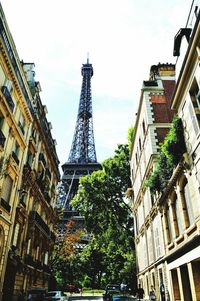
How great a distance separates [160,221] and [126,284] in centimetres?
1906

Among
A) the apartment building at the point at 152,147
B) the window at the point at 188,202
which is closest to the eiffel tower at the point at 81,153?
the apartment building at the point at 152,147

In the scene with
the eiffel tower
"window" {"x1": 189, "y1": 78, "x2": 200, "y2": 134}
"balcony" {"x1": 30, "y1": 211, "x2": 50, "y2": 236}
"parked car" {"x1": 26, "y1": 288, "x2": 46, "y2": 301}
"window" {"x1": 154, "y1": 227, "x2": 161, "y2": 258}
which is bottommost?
"parked car" {"x1": 26, "y1": 288, "x2": 46, "y2": 301}

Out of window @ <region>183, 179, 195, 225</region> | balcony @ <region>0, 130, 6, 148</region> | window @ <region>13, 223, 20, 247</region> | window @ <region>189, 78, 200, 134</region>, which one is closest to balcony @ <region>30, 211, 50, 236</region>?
window @ <region>13, 223, 20, 247</region>

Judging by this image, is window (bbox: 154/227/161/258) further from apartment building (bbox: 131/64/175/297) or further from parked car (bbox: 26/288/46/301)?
parked car (bbox: 26/288/46/301)

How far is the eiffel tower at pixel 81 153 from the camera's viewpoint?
68.1 m

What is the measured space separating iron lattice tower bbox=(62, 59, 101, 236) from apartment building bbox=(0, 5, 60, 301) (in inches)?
1421

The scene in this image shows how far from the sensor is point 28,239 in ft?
76.6

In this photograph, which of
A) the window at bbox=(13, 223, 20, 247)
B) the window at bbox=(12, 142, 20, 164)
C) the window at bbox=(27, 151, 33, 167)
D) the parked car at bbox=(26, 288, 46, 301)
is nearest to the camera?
the parked car at bbox=(26, 288, 46, 301)

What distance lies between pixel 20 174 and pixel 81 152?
60549mm

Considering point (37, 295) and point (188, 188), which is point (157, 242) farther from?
point (37, 295)

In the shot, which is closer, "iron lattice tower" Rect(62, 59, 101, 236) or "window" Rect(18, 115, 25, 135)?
"window" Rect(18, 115, 25, 135)

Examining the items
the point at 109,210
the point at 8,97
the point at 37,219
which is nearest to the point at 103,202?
the point at 109,210

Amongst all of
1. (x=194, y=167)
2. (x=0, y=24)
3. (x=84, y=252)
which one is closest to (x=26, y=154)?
(x=0, y=24)

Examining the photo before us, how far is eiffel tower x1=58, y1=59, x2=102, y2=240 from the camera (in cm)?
6806
